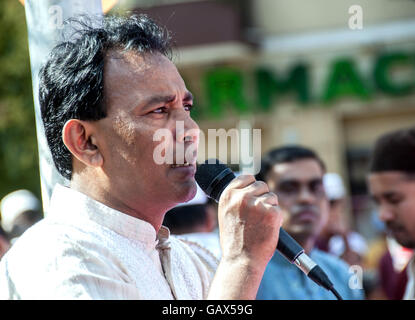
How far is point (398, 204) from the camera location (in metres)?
4.35

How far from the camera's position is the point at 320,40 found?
1544 cm

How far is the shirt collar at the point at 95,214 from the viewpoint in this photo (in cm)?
218

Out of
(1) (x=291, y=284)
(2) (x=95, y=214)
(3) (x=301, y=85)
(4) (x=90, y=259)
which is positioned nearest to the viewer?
(4) (x=90, y=259)

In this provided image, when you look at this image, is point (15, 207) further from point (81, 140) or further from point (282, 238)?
point (282, 238)

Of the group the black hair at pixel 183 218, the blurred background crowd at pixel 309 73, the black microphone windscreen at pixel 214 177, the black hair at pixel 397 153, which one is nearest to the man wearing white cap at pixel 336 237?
the black hair at pixel 183 218

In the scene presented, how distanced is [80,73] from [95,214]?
412 mm

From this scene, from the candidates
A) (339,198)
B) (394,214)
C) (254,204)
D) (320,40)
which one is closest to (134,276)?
(254,204)

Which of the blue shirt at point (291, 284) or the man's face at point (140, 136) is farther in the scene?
the blue shirt at point (291, 284)

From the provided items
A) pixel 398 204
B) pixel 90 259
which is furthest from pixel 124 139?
pixel 398 204

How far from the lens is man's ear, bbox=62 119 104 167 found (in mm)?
2293

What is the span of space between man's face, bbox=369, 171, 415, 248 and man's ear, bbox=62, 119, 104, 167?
8.04ft

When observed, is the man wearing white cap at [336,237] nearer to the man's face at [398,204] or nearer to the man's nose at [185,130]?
the man's face at [398,204]
